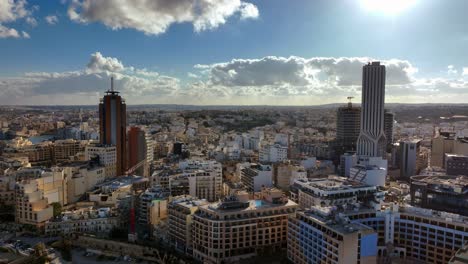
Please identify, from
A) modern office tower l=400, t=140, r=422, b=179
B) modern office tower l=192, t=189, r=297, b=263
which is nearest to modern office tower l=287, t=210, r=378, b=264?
modern office tower l=192, t=189, r=297, b=263

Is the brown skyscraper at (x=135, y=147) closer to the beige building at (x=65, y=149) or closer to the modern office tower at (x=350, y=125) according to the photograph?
the beige building at (x=65, y=149)

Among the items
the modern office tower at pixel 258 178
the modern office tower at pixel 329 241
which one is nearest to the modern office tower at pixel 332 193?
the modern office tower at pixel 329 241

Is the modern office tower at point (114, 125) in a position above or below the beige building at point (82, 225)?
above


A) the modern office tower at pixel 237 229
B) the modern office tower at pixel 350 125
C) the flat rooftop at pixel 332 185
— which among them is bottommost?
the modern office tower at pixel 237 229

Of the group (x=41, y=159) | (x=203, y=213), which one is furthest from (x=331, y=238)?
(x=41, y=159)

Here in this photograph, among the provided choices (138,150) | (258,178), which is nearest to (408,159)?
(258,178)

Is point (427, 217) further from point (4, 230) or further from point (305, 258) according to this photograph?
point (4, 230)
